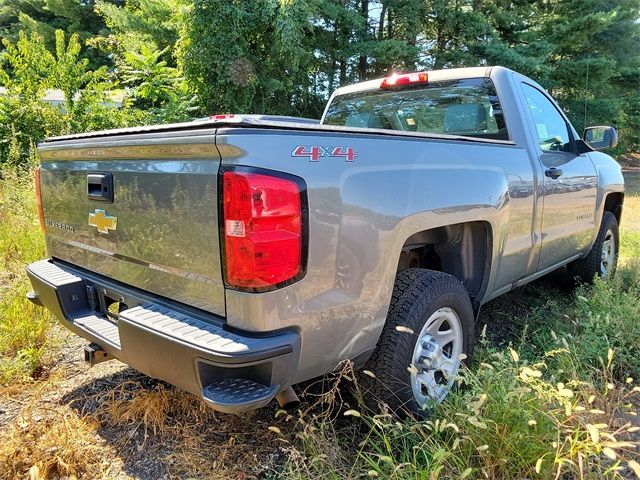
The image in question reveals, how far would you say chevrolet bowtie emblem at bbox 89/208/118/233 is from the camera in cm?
231

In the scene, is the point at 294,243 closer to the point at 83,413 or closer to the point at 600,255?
the point at 83,413

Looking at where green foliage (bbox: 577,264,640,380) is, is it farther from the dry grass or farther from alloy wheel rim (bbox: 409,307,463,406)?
the dry grass

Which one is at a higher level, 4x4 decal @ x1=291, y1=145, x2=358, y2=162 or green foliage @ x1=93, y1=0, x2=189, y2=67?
green foliage @ x1=93, y1=0, x2=189, y2=67

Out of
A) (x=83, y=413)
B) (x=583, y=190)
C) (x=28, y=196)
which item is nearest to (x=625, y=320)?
(x=583, y=190)

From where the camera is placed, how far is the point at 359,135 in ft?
6.83

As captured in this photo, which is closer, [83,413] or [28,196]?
[83,413]

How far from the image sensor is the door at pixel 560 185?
11.7ft

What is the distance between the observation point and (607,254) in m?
5.18

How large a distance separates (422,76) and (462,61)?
1486 cm

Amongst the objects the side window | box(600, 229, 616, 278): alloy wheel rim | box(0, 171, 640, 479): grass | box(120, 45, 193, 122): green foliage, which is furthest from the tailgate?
box(120, 45, 193, 122): green foliage

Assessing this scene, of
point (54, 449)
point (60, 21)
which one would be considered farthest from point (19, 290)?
point (60, 21)

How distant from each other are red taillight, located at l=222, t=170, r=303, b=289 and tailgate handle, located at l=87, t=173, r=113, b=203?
0.83 meters

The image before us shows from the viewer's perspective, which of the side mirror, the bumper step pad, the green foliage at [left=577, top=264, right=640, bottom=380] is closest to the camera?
the bumper step pad

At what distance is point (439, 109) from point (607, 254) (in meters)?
2.95
